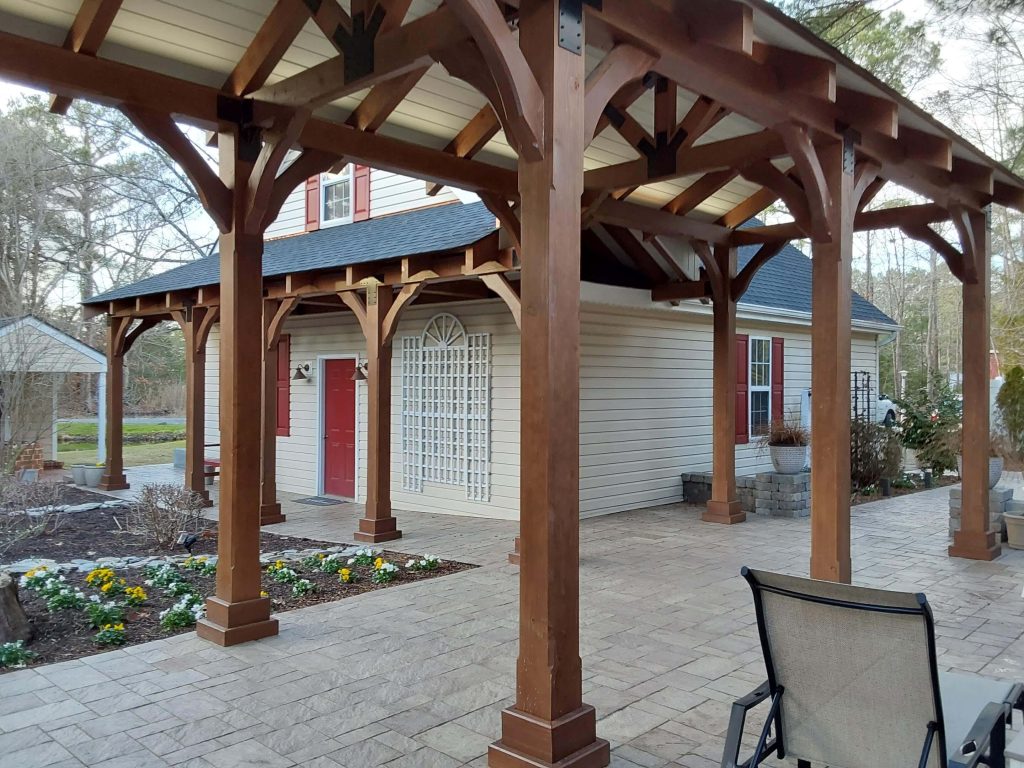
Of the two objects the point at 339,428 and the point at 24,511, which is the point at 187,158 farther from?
the point at 339,428

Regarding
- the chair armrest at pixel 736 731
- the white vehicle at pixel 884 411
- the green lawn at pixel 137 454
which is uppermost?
the white vehicle at pixel 884 411

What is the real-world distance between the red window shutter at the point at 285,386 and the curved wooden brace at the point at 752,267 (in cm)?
670

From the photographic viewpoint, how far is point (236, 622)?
4.61 meters

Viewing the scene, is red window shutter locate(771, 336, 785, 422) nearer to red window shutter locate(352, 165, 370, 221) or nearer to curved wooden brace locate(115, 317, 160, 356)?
red window shutter locate(352, 165, 370, 221)

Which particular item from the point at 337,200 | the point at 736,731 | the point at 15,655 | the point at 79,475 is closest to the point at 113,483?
the point at 79,475

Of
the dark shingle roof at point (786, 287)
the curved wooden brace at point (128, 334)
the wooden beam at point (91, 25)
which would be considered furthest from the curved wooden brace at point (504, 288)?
the curved wooden brace at point (128, 334)

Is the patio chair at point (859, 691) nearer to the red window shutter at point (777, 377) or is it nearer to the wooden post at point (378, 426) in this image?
the wooden post at point (378, 426)

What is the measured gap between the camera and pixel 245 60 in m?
4.53

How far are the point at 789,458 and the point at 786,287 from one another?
467 cm

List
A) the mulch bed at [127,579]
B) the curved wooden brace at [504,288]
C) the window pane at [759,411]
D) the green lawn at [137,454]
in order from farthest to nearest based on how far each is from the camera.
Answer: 1. the green lawn at [137,454]
2. the window pane at [759,411]
3. the curved wooden brace at [504,288]
4. the mulch bed at [127,579]

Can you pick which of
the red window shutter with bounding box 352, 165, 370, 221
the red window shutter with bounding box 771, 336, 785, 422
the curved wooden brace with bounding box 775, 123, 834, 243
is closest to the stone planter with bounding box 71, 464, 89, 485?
the red window shutter with bounding box 352, 165, 370, 221

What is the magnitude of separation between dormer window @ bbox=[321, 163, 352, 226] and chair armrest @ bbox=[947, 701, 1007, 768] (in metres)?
10.5

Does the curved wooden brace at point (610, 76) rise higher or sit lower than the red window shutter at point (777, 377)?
higher

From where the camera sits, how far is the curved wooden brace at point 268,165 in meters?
4.51
